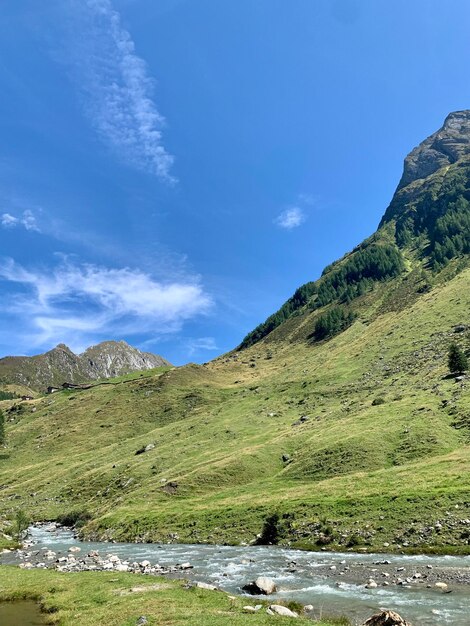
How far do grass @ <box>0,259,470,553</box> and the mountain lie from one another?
0.32m

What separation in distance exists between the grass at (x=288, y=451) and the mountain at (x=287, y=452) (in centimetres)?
32

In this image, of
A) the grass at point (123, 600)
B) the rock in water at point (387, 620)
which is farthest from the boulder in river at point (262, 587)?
the rock in water at point (387, 620)

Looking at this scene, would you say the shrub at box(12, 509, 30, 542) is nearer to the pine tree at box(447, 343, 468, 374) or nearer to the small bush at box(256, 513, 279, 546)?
the small bush at box(256, 513, 279, 546)

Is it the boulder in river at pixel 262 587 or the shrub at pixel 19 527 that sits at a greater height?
the shrub at pixel 19 527

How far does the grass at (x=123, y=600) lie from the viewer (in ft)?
63.5

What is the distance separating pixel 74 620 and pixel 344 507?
3306cm

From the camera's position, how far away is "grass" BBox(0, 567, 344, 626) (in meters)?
19.4

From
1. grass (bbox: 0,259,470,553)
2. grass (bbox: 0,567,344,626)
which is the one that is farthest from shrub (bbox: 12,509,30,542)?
grass (bbox: 0,567,344,626)

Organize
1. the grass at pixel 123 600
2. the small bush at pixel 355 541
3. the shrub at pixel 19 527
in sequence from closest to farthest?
the grass at pixel 123 600 < the small bush at pixel 355 541 < the shrub at pixel 19 527

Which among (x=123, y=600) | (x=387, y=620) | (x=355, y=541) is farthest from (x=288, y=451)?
(x=387, y=620)

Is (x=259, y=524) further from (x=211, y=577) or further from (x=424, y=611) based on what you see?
(x=424, y=611)

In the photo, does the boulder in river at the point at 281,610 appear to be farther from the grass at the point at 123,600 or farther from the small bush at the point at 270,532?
the small bush at the point at 270,532

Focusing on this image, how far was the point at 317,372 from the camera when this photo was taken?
153875 mm

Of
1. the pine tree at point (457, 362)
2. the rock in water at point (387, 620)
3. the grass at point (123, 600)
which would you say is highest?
the pine tree at point (457, 362)
